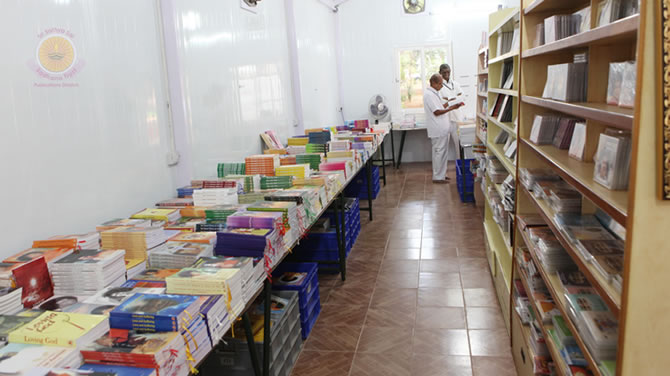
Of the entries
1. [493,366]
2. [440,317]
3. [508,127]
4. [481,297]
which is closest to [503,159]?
[508,127]

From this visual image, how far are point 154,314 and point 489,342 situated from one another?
97.5 inches

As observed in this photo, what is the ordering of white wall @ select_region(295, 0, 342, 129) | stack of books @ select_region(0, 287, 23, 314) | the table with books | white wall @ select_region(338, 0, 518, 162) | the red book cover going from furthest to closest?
white wall @ select_region(338, 0, 518, 162) < white wall @ select_region(295, 0, 342, 129) < the red book cover < stack of books @ select_region(0, 287, 23, 314) < the table with books

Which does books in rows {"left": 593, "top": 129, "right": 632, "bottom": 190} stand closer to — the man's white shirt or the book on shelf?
the book on shelf

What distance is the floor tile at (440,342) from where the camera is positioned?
11.1 ft

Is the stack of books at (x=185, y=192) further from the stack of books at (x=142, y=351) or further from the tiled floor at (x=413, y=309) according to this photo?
the stack of books at (x=142, y=351)

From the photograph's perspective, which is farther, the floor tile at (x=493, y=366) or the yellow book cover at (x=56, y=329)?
the floor tile at (x=493, y=366)

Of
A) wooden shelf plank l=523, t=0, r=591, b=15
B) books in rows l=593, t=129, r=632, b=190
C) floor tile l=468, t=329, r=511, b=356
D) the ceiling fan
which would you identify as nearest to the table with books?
floor tile l=468, t=329, r=511, b=356

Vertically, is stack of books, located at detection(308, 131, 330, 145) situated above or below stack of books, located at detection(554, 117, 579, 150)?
below

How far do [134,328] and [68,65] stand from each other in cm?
176

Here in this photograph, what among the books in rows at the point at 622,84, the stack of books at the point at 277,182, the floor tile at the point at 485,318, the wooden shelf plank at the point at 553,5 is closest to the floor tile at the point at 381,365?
the floor tile at the point at 485,318

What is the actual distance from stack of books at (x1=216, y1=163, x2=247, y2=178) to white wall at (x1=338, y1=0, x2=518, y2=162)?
Result: 7.17m

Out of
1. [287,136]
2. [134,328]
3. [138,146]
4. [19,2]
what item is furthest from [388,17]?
[134,328]

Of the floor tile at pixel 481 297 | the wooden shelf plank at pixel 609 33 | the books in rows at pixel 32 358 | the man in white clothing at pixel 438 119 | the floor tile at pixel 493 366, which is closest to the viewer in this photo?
the wooden shelf plank at pixel 609 33

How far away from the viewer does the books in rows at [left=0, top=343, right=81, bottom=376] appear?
5.13 feet
